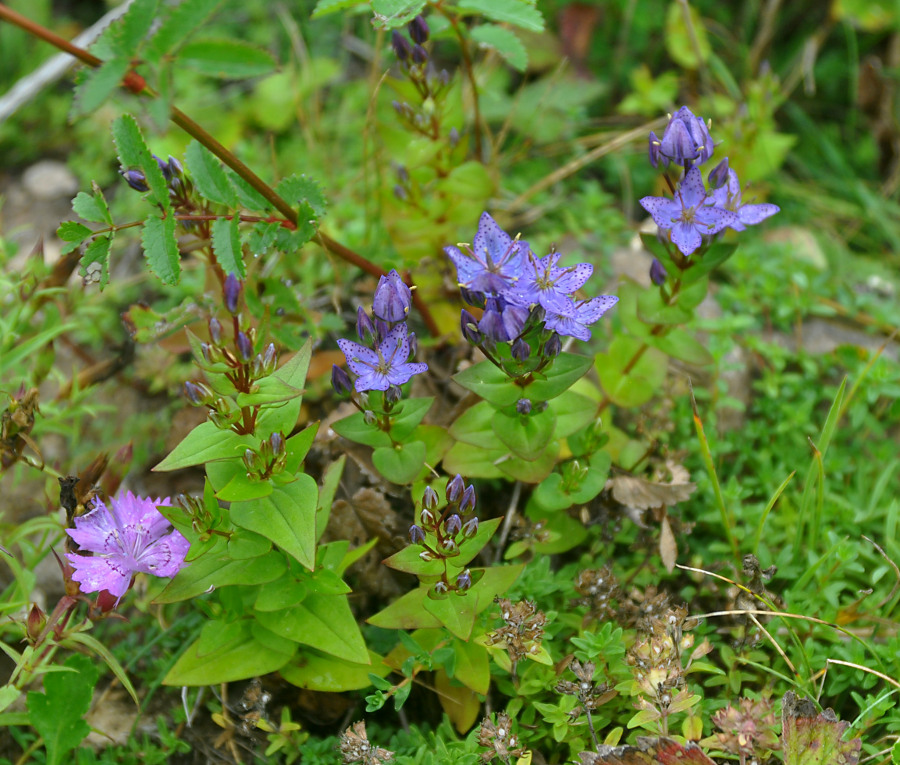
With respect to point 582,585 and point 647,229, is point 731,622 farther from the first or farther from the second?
point 647,229

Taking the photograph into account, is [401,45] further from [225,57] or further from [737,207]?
[737,207]

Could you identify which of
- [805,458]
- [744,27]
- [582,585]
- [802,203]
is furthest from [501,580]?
[744,27]

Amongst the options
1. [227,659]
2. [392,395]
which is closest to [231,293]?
[392,395]

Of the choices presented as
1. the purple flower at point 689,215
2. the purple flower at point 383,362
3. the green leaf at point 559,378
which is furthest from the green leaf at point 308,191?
the purple flower at point 689,215

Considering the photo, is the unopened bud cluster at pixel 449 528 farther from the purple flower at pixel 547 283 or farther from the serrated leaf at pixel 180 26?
the serrated leaf at pixel 180 26

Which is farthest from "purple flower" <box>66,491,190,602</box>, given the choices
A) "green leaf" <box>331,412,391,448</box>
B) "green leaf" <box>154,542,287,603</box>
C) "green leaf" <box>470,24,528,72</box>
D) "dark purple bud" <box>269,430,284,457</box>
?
"green leaf" <box>470,24,528,72</box>

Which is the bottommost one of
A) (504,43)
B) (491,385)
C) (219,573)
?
(219,573)

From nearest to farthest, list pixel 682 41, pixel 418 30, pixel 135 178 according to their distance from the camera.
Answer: pixel 135 178
pixel 418 30
pixel 682 41
